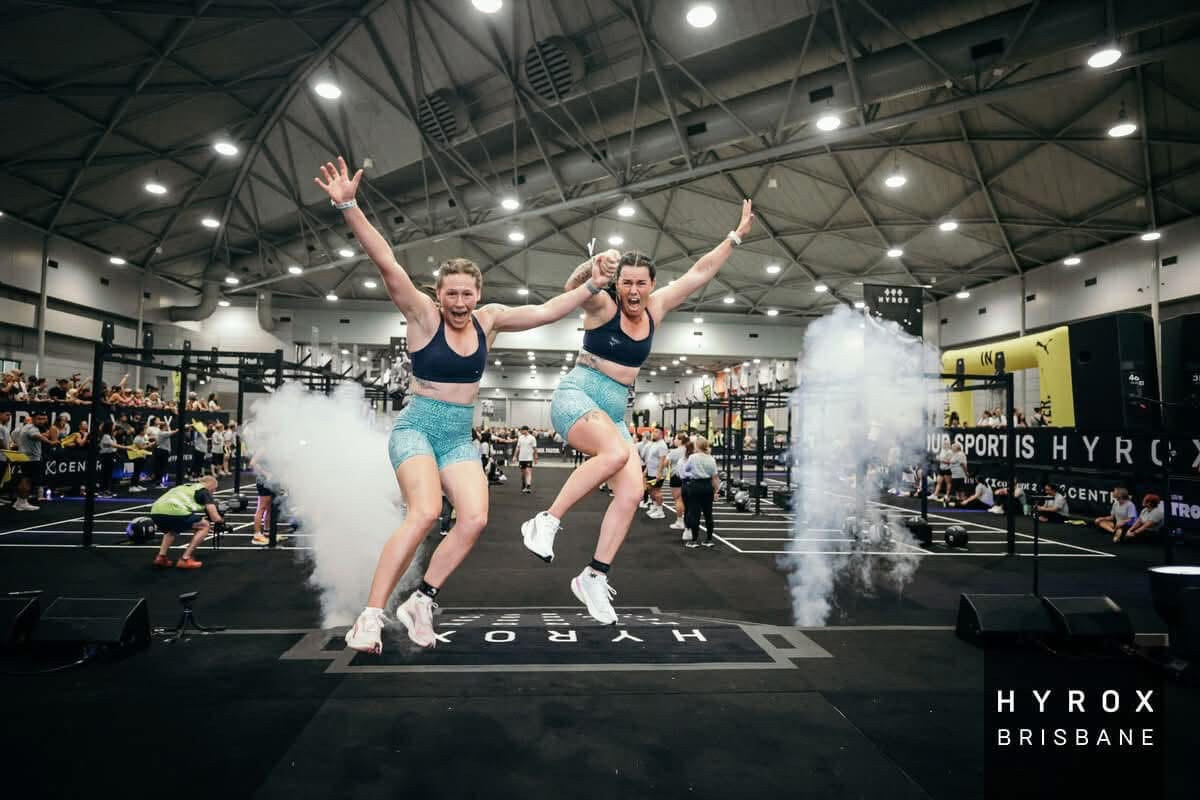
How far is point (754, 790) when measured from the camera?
242 cm

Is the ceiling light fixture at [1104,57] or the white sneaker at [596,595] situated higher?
the ceiling light fixture at [1104,57]

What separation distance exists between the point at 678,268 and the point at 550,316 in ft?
58.4

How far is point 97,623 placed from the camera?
3689 mm

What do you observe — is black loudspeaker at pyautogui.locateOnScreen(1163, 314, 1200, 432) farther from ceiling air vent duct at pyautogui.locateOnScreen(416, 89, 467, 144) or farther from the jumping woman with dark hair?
ceiling air vent duct at pyautogui.locateOnScreen(416, 89, 467, 144)

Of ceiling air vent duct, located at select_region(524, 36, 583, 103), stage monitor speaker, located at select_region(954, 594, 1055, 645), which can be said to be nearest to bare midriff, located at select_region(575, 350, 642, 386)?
stage monitor speaker, located at select_region(954, 594, 1055, 645)

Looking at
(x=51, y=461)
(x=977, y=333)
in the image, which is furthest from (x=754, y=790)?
(x=977, y=333)

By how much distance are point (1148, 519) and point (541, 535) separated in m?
10.8

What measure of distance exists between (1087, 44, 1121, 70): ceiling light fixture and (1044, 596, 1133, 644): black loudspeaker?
6985mm

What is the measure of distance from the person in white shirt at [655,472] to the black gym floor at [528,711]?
249 inches

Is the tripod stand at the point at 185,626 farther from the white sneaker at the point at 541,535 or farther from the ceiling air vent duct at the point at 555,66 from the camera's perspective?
the ceiling air vent duct at the point at 555,66

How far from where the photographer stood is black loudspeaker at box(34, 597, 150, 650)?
364cm

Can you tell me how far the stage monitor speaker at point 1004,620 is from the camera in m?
4.12

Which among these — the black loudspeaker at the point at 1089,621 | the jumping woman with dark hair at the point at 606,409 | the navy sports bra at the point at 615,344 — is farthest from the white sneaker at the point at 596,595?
the black loudspeaker at the point at 1089,621

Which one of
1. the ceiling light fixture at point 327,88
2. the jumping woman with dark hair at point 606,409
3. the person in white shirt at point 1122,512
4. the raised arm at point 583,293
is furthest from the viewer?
the ceiling light fixture at point 327,88
